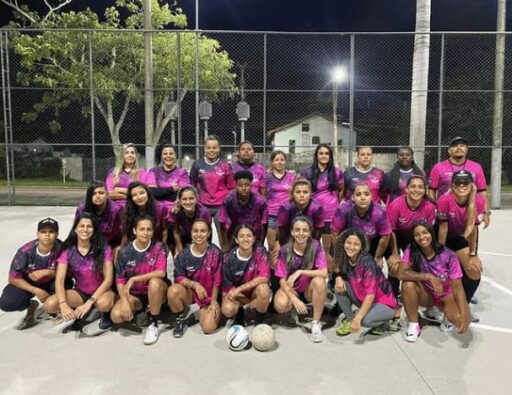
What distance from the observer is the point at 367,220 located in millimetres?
4277

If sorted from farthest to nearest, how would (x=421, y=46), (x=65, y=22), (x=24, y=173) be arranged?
(x=24, y=173) → (x=65, y=22) → (x=421, y=46)

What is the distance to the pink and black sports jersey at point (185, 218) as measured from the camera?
458 centimetres

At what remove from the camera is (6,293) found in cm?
401

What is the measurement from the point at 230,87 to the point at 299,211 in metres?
15.5

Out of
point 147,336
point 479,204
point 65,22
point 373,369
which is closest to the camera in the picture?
point 373,369

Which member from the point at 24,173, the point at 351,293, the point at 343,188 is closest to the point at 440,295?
the point at 351,293

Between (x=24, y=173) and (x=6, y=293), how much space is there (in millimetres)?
23463

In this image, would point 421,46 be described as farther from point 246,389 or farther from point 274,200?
point 246,389

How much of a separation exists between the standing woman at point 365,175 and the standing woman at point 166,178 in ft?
5.79

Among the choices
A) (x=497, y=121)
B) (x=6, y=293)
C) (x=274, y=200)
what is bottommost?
(x=6, y=293)

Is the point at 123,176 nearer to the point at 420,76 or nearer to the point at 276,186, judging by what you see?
the point at 276,186

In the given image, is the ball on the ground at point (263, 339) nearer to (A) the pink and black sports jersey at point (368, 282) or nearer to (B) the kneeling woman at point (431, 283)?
(A) the pink and black sports jersey at point (368, 282)

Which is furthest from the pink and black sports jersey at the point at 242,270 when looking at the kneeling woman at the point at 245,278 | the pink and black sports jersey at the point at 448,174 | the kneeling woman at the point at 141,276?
the pink and black sports jersey at the point at 448,174

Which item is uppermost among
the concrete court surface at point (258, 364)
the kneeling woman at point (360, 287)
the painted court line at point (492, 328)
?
the kneeling woman at point (360, 287)
